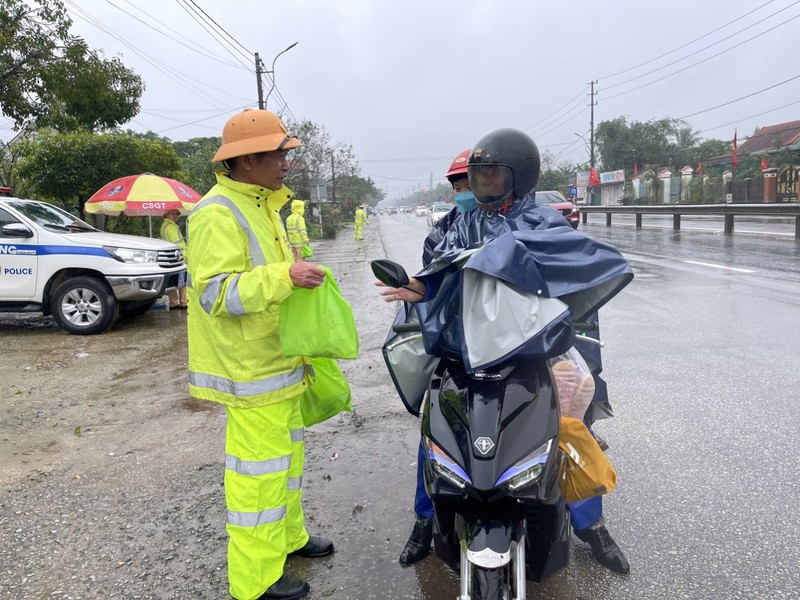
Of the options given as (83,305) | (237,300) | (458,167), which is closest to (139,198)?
(83,305)

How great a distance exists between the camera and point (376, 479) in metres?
3.77

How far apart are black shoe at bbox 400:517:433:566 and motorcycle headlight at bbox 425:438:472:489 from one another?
926mm

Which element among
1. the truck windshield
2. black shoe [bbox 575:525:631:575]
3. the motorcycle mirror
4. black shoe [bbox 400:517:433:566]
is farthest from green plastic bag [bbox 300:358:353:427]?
the truck windshield

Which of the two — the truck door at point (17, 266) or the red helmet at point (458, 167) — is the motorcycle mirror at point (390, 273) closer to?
the red helmet at point (458, 167)

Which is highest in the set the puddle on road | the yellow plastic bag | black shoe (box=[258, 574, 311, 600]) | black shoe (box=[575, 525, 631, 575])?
the yellow plastic bag

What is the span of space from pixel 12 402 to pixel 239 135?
13.7 ft

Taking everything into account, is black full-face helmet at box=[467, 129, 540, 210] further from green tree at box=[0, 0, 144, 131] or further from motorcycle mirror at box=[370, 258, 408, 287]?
green tree at box=[0, 0, 144, 131]

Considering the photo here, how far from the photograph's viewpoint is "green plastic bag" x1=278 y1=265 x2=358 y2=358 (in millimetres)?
2516

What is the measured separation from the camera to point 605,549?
9.29 feet

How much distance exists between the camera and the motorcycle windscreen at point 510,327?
6.77 feet

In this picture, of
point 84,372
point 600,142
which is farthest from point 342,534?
point 600,142

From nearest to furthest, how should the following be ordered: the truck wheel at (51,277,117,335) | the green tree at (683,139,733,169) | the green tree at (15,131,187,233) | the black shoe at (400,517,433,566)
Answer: the black shoe at (400,517,433,566) → the truck wheel at (51,277,117,335) → the green tree at (15,131,187,233) → the green tree at (683,139,733,169)

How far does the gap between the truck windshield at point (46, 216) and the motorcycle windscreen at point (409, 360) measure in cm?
740

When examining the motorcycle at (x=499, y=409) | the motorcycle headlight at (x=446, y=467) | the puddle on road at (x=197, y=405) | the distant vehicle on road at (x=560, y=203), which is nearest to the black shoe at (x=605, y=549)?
the motorcycle at (x=499, y=409)
